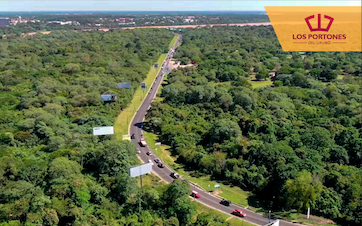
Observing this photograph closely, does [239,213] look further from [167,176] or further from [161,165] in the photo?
[161,165]

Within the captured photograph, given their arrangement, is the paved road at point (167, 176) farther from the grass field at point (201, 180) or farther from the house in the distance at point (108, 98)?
the house in the distance at point (108, 98)

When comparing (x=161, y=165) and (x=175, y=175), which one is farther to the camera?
(x=161, y=165)

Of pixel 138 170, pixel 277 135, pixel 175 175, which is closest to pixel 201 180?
pixel 175 175

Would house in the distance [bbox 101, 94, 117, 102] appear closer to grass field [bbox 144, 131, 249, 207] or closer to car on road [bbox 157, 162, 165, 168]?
grass field [bbox 144, 131, 249, 207]

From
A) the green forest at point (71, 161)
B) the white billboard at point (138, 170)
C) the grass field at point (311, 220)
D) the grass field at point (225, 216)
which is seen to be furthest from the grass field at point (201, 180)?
the white billboard at point (138, 170)

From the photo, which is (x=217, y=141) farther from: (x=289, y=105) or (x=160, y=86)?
(x=160, y=86)

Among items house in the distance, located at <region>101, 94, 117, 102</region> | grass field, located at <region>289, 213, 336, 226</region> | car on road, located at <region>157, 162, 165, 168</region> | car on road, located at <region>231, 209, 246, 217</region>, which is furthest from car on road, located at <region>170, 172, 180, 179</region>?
house in the distance, located at <region>101, 94, 117, 102</region>
